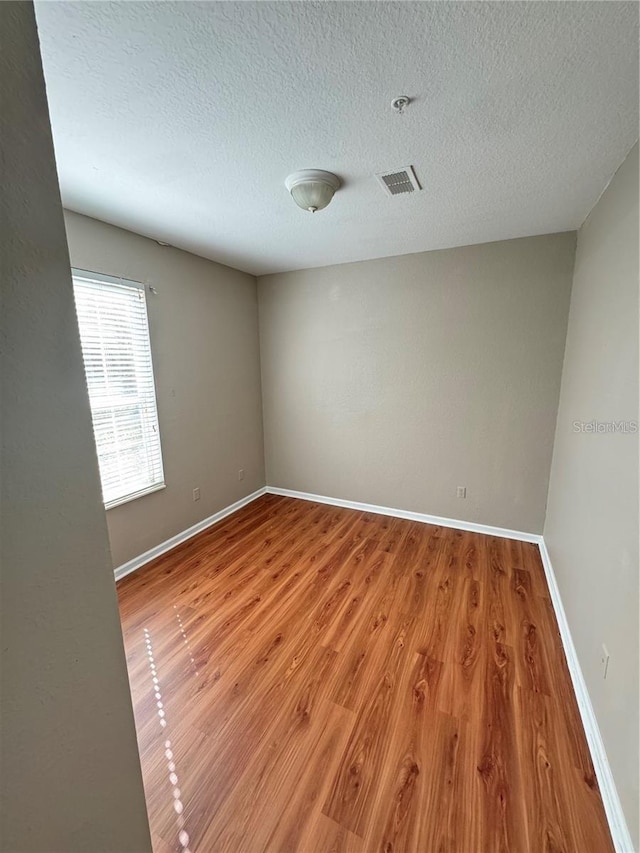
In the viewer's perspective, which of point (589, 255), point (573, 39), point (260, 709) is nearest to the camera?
point (573, 39)

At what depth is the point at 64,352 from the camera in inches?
→ 24.4

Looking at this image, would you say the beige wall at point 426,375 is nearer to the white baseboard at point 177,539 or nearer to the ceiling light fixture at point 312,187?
the white baseboard at point 177,539

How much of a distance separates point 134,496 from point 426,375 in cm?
266

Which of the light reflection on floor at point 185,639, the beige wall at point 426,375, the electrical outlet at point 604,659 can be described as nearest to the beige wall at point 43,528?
the light reflection on floor at point 185,639

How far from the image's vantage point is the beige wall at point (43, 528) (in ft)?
1.76

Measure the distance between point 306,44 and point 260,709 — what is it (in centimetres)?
252

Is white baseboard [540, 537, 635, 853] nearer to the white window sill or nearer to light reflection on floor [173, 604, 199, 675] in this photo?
light reflection on floor [173, 604, 199, 675]

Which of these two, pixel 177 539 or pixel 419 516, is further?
pixel 419 516

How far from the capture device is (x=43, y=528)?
0.59 meters

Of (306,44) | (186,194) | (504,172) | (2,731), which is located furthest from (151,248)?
(2,731)

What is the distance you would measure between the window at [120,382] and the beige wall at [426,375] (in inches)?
58.6

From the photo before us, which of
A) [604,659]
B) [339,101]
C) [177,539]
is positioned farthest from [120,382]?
[604,659]

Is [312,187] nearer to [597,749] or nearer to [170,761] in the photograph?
[170,761]

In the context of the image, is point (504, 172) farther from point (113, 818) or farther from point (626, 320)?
point (113, 818)
